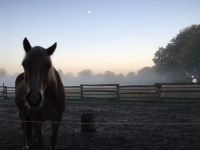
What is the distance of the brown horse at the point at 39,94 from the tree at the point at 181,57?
3901cm

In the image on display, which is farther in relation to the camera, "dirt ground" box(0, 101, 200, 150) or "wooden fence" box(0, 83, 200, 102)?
"wooden fence" box(0, 83, 200, 102)

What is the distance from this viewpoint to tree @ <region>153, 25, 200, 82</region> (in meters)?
43.7

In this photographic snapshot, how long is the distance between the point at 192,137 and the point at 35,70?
5407mm

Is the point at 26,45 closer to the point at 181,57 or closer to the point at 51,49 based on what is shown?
the point at 51,49

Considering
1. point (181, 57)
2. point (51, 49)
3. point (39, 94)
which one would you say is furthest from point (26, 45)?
point (181, 57)

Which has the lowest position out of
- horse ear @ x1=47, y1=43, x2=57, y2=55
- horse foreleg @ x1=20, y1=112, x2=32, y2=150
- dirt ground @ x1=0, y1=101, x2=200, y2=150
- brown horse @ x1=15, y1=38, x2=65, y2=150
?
dirt ground @ x1=0, y1=101, x2=200, y2=150

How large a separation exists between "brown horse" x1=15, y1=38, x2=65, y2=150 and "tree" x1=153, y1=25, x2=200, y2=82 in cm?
Answer: 3901

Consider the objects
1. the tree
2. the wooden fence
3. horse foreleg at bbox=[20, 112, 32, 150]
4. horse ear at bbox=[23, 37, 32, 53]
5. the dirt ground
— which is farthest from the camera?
the tree

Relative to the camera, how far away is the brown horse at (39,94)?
14.5 feet

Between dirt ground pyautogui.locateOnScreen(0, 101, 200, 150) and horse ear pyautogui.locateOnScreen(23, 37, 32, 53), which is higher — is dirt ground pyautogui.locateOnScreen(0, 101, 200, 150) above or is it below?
below

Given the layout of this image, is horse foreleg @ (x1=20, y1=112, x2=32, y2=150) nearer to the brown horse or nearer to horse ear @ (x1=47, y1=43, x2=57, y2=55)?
the brown horse

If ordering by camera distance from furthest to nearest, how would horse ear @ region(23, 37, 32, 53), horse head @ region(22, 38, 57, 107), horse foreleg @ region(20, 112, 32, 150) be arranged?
horse foreleg @ region(20, 112, 32, 150), horse ear @ region(23, 37, 32, 53), horse head @ region(22, 38, 57, 107)

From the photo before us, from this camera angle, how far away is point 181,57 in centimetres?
4503

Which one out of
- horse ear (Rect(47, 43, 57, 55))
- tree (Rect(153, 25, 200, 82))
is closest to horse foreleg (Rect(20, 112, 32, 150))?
horse ear (Rect(47, 43, 57, 55))
